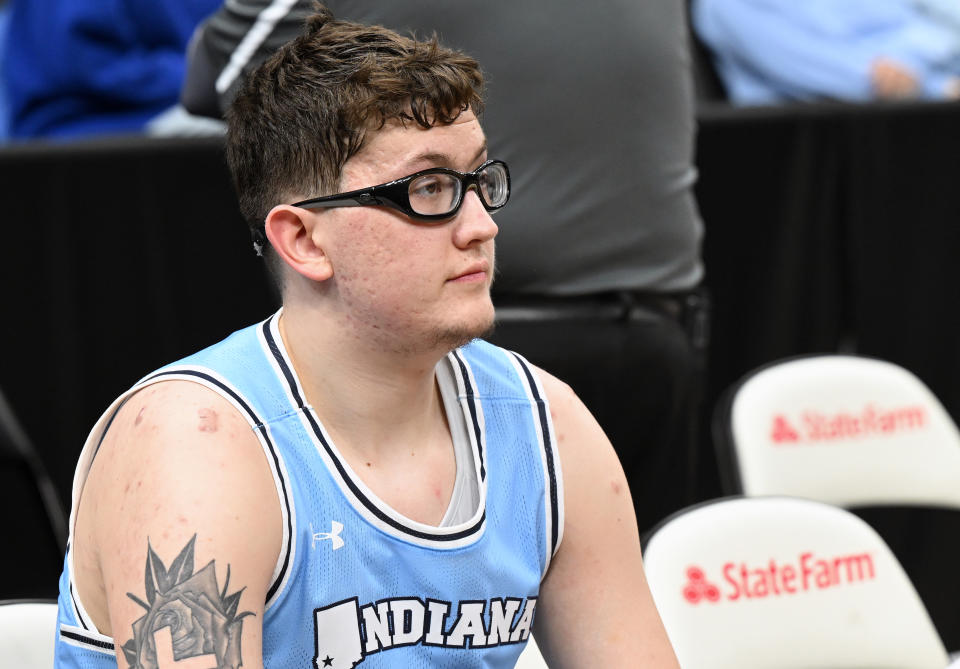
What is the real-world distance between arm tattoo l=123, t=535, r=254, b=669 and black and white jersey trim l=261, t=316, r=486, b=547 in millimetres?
152

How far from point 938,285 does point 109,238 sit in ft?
6.34

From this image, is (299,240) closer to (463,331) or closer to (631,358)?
(463,331)

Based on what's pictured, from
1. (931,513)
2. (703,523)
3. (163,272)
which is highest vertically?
(163,272)

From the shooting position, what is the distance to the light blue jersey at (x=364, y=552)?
3.83 ft

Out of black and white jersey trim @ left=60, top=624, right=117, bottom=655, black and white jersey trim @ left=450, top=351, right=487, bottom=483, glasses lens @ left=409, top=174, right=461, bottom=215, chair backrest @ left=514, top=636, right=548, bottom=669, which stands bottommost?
chair backrest @ left=514, top=636, right=548, bottom=669

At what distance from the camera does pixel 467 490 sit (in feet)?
4.21

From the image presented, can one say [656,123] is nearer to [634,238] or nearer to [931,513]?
[634,238]

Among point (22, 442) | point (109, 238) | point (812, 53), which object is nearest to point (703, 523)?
point (22, 442)

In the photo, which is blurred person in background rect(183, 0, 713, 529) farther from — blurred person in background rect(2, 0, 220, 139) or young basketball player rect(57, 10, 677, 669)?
blurred person in background rect(2, 0, 220, 139)

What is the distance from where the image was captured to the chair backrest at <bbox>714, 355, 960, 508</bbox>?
2275 millimetres

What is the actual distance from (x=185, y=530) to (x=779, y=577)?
1051 millimetres

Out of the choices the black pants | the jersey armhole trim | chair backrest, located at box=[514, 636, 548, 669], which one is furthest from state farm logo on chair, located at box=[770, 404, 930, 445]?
the jersey armhole trim

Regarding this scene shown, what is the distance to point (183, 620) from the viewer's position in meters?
1.08

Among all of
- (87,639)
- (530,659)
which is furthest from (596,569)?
(87,639)
